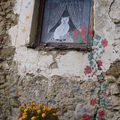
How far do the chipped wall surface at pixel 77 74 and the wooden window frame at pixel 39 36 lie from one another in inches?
2.4

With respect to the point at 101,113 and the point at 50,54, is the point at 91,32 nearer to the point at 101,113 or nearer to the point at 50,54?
the point at 50,54

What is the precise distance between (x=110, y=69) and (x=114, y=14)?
66 cm

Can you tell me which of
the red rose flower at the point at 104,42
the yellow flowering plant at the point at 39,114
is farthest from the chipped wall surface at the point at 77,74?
the yellow flowering plant at the point at 39,114

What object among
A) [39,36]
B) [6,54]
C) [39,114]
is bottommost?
[39,114]

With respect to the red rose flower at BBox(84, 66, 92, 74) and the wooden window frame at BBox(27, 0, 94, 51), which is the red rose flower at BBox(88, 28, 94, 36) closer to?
the wooden window frame at BBox(27, 0, 94, 51)

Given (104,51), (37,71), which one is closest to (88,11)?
(104,51)

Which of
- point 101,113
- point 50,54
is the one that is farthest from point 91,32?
point 101,113

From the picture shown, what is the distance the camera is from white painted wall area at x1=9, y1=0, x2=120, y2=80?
2.67 meters

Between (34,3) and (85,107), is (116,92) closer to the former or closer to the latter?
(85,107)

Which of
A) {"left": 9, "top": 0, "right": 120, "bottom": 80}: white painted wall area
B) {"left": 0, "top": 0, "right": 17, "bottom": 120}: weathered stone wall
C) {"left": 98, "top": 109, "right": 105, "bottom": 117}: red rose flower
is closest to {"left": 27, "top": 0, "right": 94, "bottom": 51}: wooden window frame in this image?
{"left": 9, "top": 0, "right": 120, "bottom": 80}: white painted wall area

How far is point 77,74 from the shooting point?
274cm

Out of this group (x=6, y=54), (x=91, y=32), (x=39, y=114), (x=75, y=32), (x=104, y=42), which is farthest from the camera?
(x=6, y=54)

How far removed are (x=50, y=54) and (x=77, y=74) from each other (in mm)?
448

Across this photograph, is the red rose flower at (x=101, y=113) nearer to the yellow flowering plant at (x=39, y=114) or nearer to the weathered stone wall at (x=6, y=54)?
the yellow flowering plant at (x=39, y=114)
